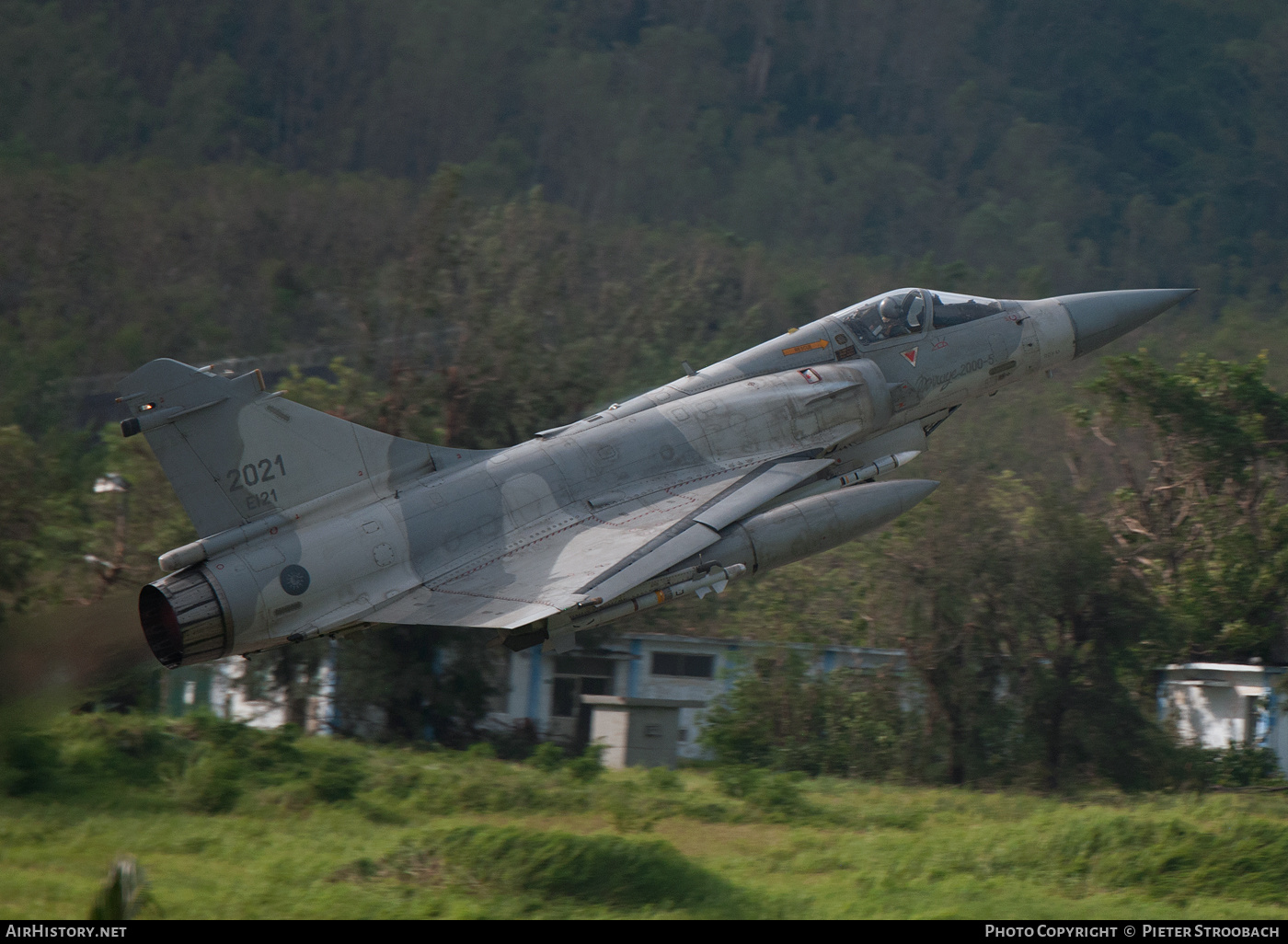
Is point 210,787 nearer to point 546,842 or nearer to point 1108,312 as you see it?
point 546,842

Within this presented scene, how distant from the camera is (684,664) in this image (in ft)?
79.4

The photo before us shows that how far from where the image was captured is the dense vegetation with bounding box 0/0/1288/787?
69.1 ft

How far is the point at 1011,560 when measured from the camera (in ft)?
69.0

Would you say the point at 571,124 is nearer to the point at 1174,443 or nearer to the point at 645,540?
the point at 1174,443

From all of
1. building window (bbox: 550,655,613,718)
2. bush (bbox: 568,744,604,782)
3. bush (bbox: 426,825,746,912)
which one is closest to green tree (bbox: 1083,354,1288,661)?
building window (bbox: 550,655,613,718)

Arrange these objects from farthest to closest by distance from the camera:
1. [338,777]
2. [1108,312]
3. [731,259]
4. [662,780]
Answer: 1. [731,259]
2. [1108,312]
3. [662,780]
4. [338,777]

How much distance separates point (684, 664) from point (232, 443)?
12065mm

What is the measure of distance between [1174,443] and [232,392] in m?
17.3

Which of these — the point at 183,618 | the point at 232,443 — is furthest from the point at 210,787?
the point at 232,443

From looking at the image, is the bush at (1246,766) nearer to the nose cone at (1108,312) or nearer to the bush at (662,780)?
the nose cone at (1108,312)

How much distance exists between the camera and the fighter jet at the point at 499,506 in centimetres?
1334

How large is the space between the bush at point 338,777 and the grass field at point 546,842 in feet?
0.10

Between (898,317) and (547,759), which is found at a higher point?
(898,317)

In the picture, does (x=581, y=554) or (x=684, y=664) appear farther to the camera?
(x=684, y=664)
